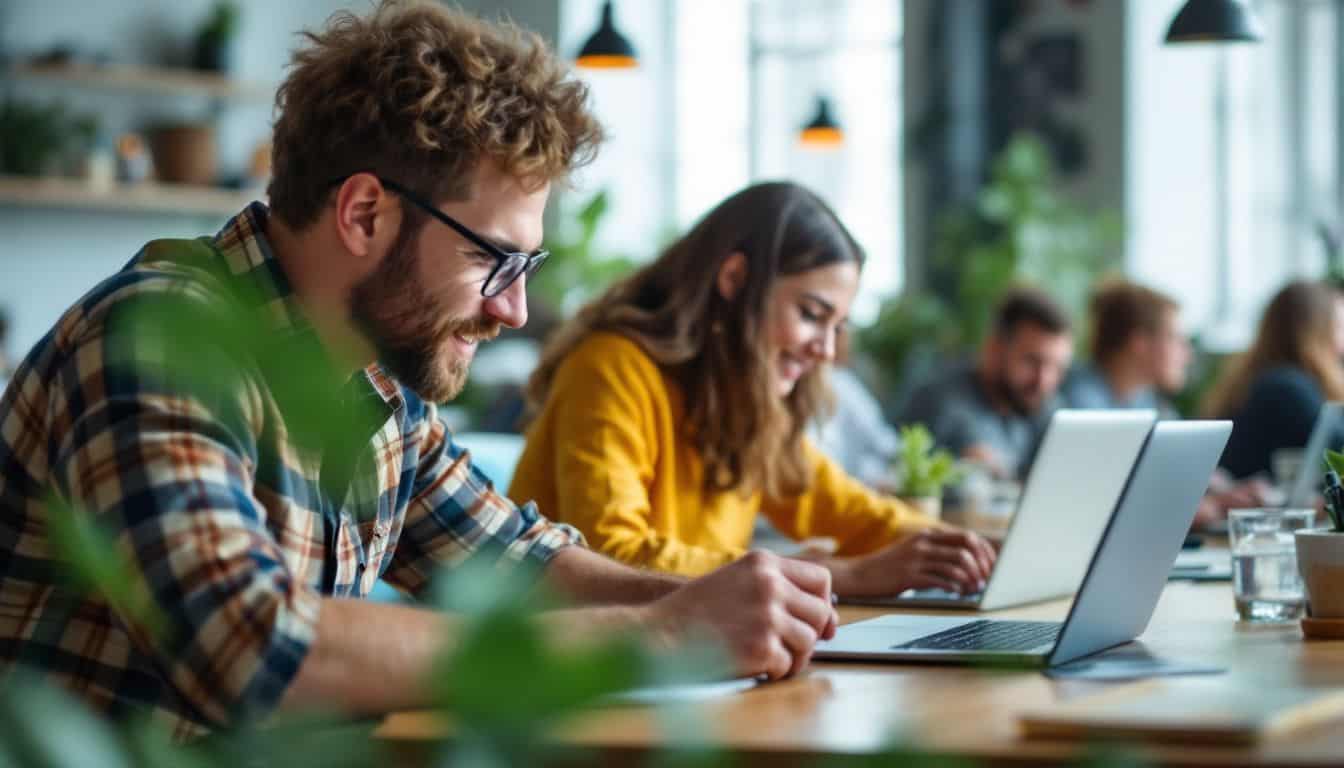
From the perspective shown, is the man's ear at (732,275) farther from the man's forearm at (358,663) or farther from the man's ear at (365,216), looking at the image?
the man's forearm at (358,663)

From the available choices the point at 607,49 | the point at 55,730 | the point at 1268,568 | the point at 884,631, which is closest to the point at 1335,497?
the point at 1268,568

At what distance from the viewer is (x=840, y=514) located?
2760mm

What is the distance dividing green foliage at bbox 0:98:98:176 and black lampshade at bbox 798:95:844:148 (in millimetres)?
3126

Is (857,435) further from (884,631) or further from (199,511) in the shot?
(199,511)

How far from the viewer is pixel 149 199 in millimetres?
7242

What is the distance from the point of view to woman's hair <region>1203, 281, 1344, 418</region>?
4.51m

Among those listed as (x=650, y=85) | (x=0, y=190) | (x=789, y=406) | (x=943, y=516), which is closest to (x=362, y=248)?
(x=789, y=406)

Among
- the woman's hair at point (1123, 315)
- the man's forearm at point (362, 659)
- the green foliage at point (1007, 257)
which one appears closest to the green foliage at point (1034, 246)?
the green foliage at point (1007, 257)

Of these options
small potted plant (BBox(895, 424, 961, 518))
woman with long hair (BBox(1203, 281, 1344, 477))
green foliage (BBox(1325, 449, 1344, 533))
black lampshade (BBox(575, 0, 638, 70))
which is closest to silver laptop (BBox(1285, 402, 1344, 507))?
small potted plant (BBox(895, 424, 961, 518))

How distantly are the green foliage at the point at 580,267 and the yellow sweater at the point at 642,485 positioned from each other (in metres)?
5.15

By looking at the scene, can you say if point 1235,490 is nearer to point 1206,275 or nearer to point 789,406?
point 789,406

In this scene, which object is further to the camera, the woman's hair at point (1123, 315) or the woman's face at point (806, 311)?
the woman's hair at point (1123, 315)

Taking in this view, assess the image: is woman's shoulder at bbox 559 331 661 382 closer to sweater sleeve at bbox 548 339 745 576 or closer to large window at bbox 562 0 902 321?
sweater sleeve at bbox 548 339 745 576

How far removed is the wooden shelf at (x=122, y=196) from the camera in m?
6.92
